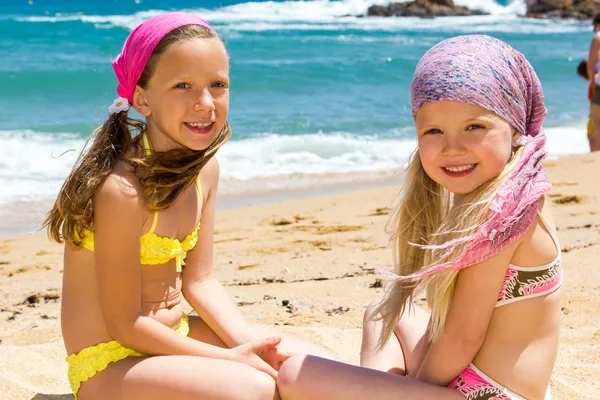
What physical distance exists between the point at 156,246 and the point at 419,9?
3093 cm

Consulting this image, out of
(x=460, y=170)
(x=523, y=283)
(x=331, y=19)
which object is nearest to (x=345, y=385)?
(x=523, y=283)

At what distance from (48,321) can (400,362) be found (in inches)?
74.1

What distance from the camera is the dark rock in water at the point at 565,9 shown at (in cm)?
3172

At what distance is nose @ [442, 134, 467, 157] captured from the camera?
219 cm

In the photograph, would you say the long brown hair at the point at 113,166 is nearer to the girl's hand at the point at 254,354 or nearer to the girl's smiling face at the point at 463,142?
the girl's hand at the point at 254,354

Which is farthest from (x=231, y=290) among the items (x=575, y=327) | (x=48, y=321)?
(x=575, y=327)

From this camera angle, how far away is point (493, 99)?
2146mm

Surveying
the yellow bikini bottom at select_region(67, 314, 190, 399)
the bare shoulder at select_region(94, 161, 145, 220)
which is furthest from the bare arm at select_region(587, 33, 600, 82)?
the yellow bikini bottom at select_region(67, 314, 190, 399)

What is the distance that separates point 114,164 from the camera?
244 centimetres

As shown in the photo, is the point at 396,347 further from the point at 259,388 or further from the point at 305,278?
the point at 305,278

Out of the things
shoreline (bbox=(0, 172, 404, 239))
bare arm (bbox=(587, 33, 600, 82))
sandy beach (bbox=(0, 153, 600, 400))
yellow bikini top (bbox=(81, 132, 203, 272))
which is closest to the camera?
yellow bikini top (bbox=(81, 132, 203, 272))

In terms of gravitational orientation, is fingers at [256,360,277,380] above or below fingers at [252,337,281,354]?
below

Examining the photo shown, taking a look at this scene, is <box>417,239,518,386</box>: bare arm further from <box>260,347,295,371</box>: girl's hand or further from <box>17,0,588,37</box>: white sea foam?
<box>17,0,588,37</box>: white sea foam

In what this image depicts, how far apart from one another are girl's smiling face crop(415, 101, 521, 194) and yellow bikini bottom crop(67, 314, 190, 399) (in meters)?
1.11
